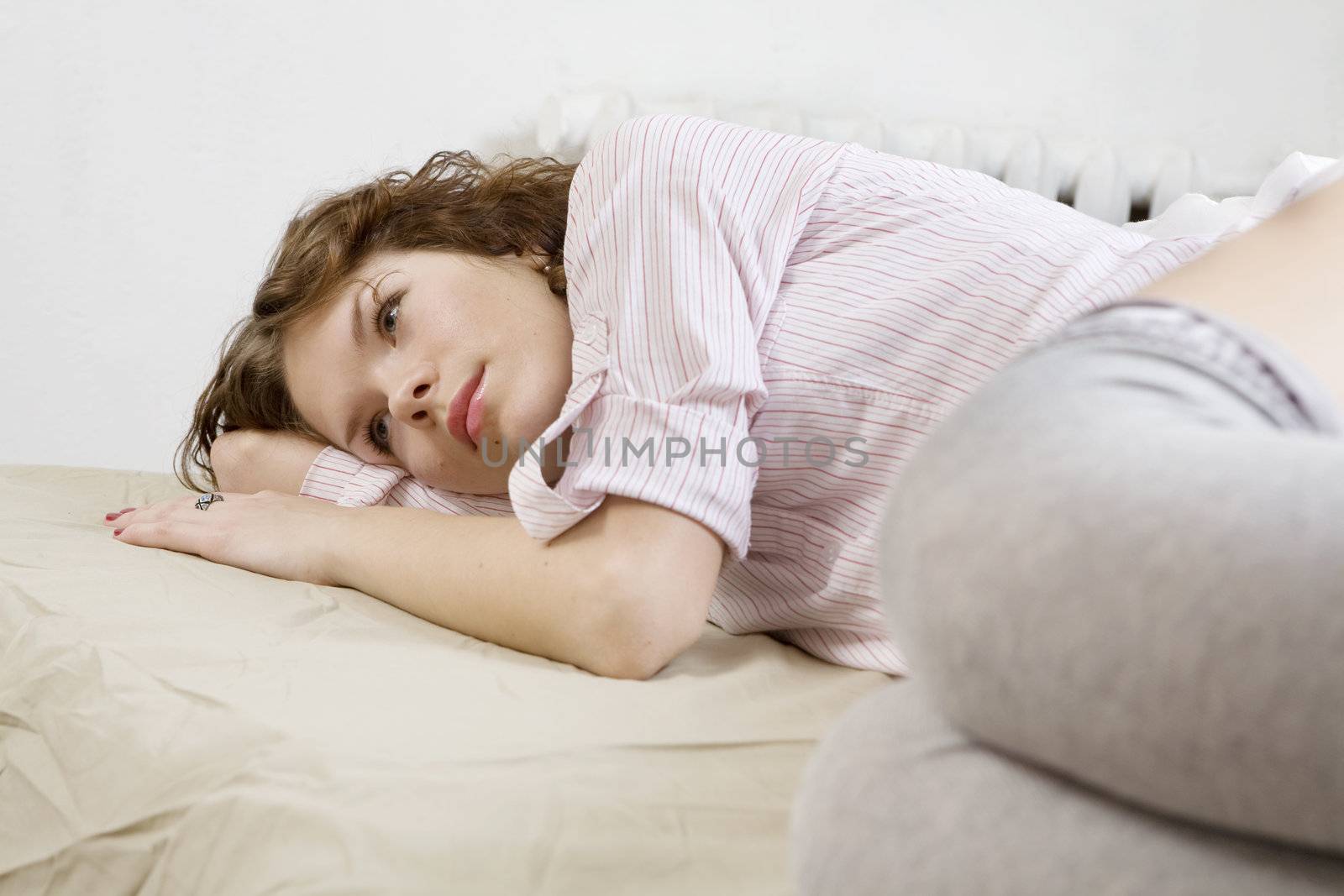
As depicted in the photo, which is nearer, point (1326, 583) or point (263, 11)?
point (1326, 583)

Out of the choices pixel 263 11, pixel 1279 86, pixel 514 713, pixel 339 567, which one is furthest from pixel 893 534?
pixel 1279 86

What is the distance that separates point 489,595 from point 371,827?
0.30 metres

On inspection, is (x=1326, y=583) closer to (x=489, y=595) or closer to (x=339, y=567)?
(x=489, y=595)

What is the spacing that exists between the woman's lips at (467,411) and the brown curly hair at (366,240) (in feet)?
0.46

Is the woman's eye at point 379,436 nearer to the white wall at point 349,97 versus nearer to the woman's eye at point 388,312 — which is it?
the woman's eye at point 388,312

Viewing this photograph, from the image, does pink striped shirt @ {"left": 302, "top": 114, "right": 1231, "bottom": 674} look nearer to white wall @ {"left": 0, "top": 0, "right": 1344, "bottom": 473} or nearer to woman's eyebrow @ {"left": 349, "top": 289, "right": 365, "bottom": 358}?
woman's eyebrow @ {"left": 349, "top": 289, "right": 365, "bottom": 358}

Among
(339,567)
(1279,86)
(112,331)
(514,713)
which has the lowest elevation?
(112,331)

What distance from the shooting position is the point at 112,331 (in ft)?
6.40

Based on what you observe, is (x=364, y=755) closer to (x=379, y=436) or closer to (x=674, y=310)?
(x=674, y=310)

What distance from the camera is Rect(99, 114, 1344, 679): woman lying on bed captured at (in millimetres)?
752

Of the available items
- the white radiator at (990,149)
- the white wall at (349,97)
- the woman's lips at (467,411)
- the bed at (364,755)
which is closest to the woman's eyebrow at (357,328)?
the woman's lips at (467,411)

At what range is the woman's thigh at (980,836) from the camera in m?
0.31

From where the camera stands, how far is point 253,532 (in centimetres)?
99

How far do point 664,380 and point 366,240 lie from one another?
48 centimetres
